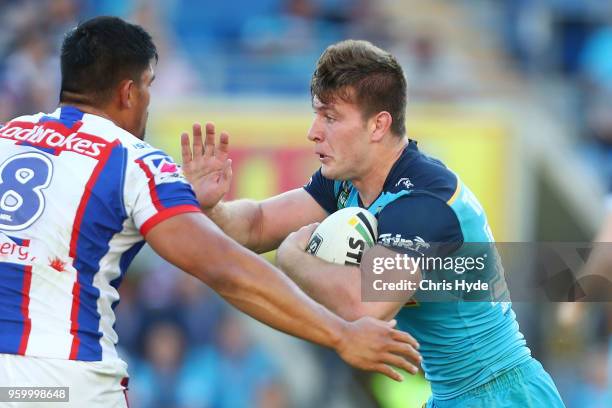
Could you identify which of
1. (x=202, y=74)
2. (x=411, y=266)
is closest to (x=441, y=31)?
(x=202, y=74)

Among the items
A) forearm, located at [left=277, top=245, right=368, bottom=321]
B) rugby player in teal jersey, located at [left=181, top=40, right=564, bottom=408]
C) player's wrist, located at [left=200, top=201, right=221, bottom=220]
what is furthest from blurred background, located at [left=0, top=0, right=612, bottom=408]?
forearm, located at [left=277, top=245, right=368, bottom=321]

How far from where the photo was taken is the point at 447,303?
5.23m

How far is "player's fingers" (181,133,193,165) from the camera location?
17.6 ft

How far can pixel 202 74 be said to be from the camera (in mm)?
12055

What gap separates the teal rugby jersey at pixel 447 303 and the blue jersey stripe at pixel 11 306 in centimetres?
163

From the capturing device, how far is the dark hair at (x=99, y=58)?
15.8 ft

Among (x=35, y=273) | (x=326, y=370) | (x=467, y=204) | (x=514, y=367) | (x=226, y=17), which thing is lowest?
(x=326, y=370)

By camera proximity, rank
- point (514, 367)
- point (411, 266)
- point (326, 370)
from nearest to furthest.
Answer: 1. point (411, 266)
2. point (514, 367)
3. point (326, 370)

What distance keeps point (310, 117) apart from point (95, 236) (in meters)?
6.89

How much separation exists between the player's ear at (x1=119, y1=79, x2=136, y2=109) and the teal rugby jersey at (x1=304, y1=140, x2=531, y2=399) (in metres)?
1.28

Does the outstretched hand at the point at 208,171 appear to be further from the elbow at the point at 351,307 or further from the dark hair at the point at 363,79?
the elbow at the point at 351,307

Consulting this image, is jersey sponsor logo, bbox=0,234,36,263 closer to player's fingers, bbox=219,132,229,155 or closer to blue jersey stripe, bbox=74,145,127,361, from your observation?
blue jersey stripe, bbox=74,145,127,361

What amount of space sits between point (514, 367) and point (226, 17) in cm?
923

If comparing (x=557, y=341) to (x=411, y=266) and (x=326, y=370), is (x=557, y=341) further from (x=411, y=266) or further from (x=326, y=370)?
(x=411, y=266)
